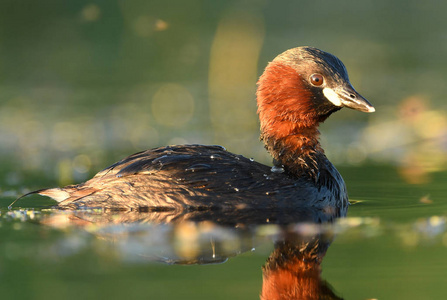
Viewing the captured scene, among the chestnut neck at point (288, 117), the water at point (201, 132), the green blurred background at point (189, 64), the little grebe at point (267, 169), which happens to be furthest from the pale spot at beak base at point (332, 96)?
the green blurred background at point (189, 64)

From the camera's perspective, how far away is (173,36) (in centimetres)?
1598

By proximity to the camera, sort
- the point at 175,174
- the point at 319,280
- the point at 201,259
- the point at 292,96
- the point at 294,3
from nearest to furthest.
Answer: the point at 319,280 < the point at 201,259 < the point at 175,174 < the point at 292,96 < the point at 294,3

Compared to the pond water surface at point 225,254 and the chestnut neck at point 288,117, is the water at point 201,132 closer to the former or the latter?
the pond water surface at point 225,254

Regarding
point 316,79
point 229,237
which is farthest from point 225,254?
point 316,79

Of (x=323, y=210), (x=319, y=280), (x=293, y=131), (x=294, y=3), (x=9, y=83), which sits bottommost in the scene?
(x=319, y=280)

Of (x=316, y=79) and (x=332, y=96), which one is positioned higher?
(x=316, y=79)

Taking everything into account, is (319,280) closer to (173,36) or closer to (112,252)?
(112,252)

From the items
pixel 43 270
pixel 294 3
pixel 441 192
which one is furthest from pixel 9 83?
pixel 43 270

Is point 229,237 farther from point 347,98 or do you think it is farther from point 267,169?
point 347,98

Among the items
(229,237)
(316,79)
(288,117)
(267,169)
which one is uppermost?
(316,79)

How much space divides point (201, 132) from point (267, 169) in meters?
4.78

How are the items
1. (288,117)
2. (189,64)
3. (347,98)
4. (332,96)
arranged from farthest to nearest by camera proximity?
→ 1. (189,64)
2. (288,117)
3. (332,96)
4. (347,98)

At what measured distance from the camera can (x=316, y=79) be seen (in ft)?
27.3

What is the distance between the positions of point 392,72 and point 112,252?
11.6 m
